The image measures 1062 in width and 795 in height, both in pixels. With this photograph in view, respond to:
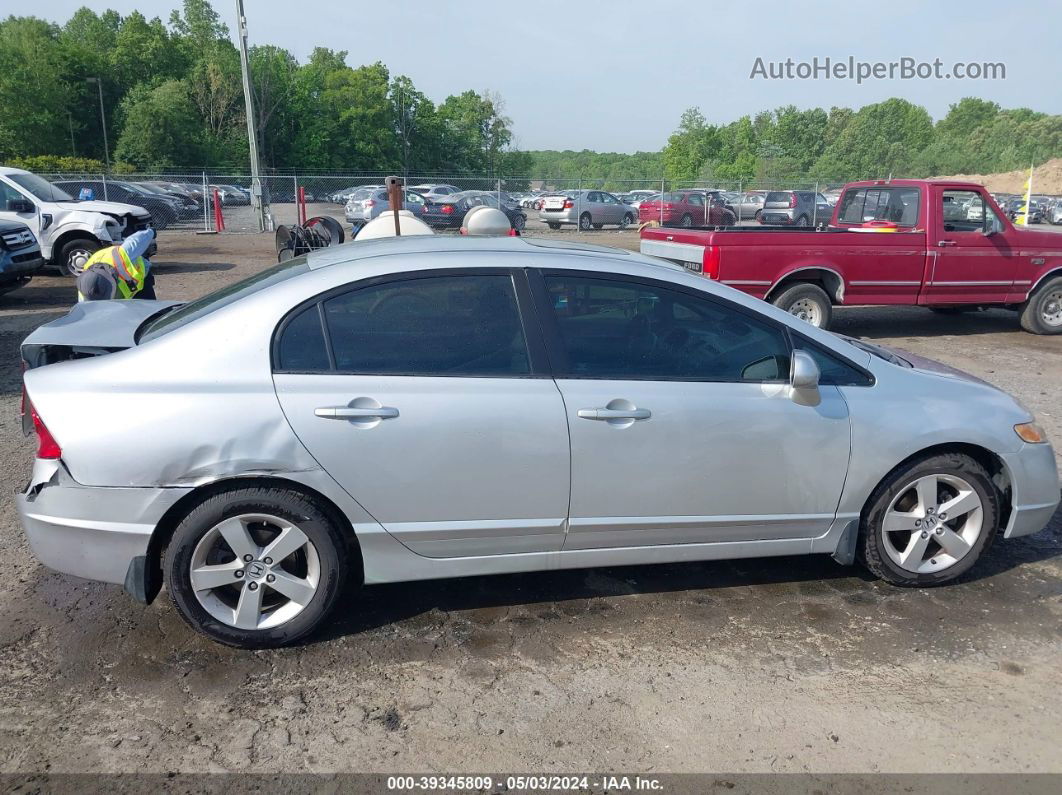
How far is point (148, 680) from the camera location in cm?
327

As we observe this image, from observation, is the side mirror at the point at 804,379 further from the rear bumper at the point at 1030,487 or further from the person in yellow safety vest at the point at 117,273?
the person in yellow safety vest at the point at 117,273

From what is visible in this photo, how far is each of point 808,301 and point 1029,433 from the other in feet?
19.0

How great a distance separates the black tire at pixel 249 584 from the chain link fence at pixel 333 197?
21256mm

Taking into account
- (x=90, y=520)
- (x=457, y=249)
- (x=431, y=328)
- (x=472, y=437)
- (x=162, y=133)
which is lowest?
(x=90, y=520)

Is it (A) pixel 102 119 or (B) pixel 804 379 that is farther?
(A) pixel 102 119

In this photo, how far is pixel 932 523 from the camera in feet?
13.1

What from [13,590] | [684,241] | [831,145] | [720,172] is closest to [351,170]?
[720,172]

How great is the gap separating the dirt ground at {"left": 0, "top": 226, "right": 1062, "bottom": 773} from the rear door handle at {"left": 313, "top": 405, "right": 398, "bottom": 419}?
0.98m

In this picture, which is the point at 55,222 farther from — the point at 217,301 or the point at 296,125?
the point at 296,125

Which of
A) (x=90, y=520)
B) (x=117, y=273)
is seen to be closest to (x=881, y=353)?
(x=90, y=520)

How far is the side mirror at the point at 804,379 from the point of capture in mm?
3590

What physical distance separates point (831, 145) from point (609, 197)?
167ft

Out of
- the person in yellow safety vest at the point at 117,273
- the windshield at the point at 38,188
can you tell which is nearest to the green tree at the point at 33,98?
the windshield at the point at 38,188

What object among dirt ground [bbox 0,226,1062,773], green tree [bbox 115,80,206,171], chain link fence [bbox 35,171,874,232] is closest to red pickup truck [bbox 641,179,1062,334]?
dirt ground [bbox 0,226,1062,773]
